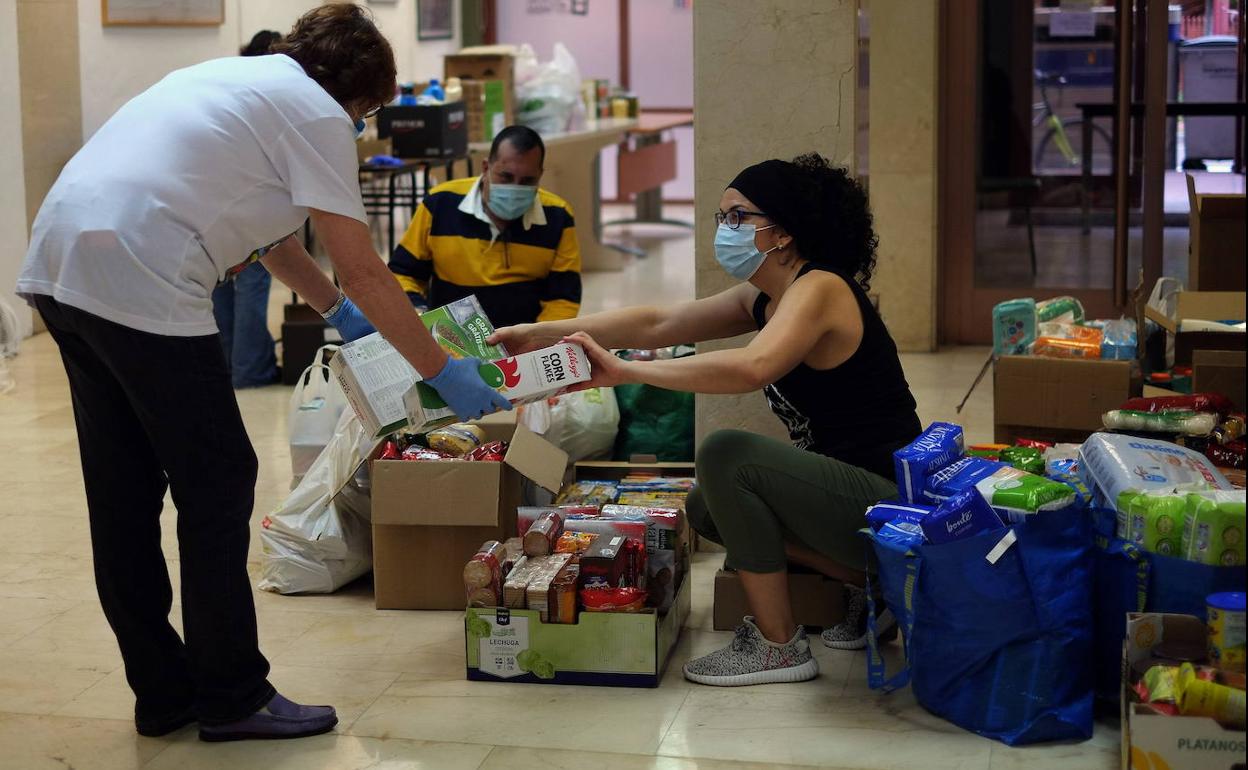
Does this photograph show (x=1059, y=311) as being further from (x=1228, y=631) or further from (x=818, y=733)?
(x=1228, y=631)

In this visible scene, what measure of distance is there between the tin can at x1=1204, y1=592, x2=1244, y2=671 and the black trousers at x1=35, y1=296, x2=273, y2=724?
1.74 m

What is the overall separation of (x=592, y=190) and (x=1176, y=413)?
6488 millimetres

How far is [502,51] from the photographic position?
9.43m

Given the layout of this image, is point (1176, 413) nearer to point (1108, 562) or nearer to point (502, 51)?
point (1108, 562)

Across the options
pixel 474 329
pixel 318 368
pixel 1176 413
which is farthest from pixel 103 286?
pixel 1176 413

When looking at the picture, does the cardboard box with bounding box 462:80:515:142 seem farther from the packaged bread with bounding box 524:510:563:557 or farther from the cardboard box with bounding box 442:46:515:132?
the packaged bread with bounding box 524:510:563:557

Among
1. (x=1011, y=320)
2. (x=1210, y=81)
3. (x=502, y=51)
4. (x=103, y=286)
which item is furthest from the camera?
(x=502, y=51)

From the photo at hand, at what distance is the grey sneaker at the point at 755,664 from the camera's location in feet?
10.5

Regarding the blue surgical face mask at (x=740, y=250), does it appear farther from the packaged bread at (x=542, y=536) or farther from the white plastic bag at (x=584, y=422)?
the white plastic bag at (x=584, y=422)

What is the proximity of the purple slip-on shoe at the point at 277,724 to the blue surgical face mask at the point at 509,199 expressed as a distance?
1.92 m

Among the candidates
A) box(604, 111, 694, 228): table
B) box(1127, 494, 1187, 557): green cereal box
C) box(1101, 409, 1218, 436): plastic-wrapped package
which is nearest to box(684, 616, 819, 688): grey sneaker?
box(1127, 494, 1187, 557): green cereal box

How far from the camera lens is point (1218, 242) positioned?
15.7 ft

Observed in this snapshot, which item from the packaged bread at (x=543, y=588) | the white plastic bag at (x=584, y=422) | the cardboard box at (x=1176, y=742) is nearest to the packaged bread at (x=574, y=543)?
the packaged bread at (x=543, y=588)

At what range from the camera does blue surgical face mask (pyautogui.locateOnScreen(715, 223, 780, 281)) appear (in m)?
3.21
